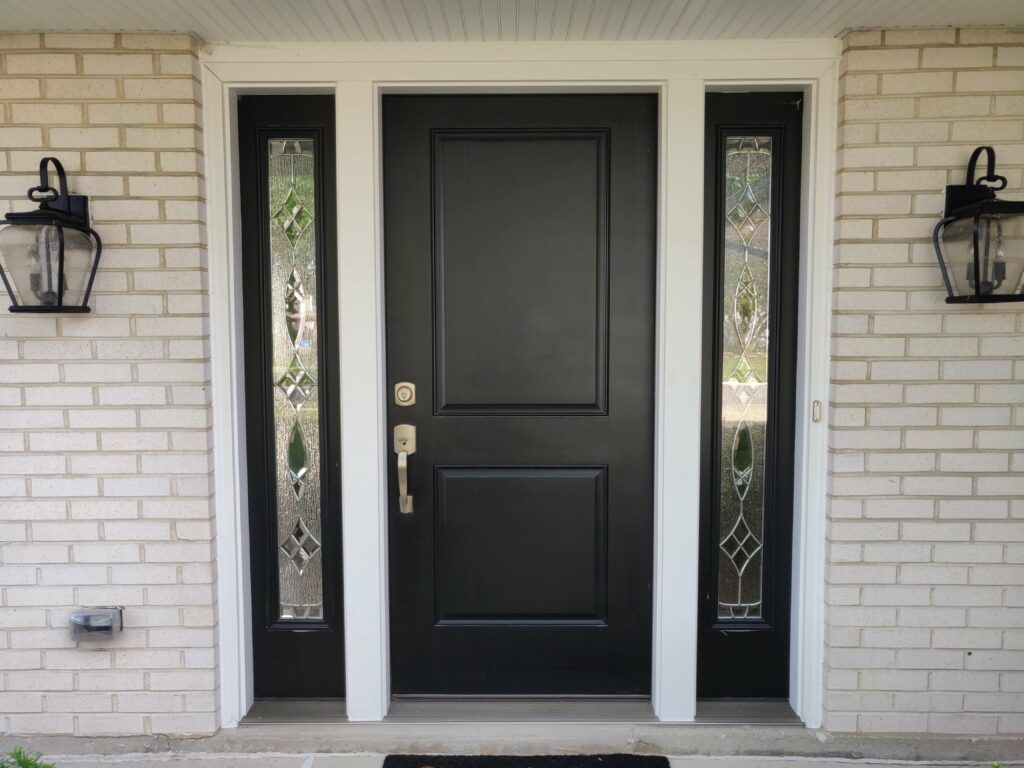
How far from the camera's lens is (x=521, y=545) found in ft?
7.39

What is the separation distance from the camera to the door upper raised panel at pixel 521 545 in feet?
7.32

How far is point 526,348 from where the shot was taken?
7.21 ft

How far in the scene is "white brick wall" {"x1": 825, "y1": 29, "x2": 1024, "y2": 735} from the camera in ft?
6.41

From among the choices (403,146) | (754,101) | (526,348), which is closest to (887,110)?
(754,101)

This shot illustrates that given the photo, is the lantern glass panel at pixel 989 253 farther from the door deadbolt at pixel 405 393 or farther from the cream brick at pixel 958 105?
the door deadbolt at pixel 405 393

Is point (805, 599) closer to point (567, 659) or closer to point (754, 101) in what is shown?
point (567, 659)

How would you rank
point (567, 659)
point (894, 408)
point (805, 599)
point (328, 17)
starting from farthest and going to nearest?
1. point (567, 659)
2. point (805, 599)
3. point (894, 408)
4. point (328, 17)

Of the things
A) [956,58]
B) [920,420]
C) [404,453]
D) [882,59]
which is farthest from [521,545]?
[956,58]

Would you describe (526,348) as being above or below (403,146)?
below

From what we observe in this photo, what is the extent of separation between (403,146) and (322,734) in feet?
6.18

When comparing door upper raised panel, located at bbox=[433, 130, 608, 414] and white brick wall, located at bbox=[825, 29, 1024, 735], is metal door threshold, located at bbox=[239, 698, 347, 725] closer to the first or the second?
door upper raised panel, located at bbox=[433, 130, 608, 414]

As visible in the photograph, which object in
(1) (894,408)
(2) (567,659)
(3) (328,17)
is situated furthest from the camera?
(2) (567,659)

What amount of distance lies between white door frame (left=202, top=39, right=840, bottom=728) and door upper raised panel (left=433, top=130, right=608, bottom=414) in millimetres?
183

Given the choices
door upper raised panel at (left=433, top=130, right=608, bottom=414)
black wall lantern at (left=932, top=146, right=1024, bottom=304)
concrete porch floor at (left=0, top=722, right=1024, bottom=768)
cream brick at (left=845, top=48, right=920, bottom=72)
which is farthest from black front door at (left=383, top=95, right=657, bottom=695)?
black wall lantern at (left=932, top=146, right=1024, bottom=304)
